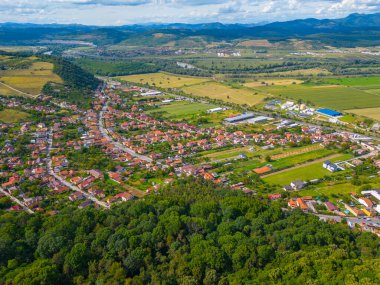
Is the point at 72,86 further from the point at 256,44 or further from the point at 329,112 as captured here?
the point at 256,44

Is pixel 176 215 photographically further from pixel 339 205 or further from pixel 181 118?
pixel 181 118

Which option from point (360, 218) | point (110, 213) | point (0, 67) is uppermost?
point (0, 67)

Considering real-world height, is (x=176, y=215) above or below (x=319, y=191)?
above

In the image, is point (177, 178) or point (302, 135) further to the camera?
point (302, 135)

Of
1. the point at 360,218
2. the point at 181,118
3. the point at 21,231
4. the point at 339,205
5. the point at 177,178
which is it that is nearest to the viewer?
the point at 21,231

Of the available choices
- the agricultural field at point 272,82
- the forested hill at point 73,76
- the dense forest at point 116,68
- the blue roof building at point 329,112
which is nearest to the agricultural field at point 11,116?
the forested hill at point 73,76

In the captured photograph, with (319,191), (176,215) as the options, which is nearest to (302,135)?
(319,191)

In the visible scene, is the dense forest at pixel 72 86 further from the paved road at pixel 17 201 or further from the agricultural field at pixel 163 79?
the paved road at pixel 17 201
